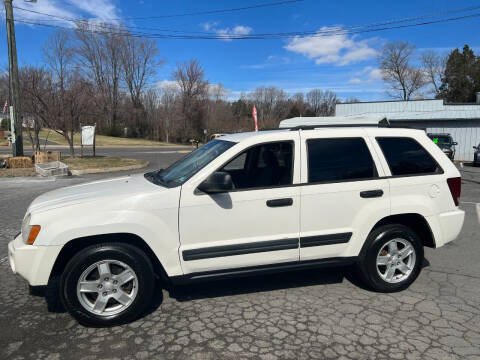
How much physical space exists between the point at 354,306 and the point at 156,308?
199cm

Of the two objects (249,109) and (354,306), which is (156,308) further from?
(249,109)

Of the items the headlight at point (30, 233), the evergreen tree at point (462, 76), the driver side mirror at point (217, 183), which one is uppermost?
the evergreen tree at point (462, 76)

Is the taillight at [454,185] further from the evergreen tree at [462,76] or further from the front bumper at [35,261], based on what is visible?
the evergreen tree at [462,76]

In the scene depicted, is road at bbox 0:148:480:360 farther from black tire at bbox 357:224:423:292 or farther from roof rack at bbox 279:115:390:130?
roof rack at bbox 279:115:390:130

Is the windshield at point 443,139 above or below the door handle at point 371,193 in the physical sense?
above

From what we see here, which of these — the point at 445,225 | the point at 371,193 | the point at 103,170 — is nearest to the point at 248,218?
the point at 371,193

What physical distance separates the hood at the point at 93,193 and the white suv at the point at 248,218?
0.7 inches

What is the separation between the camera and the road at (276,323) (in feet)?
9.62

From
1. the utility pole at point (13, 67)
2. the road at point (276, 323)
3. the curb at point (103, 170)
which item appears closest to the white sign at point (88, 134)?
the utility pole at point (13, 67)

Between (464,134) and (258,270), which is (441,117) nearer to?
(464,134)

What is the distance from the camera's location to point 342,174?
3.83m

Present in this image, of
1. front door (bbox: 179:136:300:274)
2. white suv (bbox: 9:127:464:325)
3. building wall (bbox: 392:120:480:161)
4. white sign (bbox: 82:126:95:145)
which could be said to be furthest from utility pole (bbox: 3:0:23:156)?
building wall (bbox: 392:120:480:161)

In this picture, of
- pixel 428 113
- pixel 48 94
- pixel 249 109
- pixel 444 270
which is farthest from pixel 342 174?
pixel 249 109

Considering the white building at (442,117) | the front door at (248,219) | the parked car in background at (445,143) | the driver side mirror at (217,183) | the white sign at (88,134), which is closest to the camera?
the driver side mirror at (217,183)
